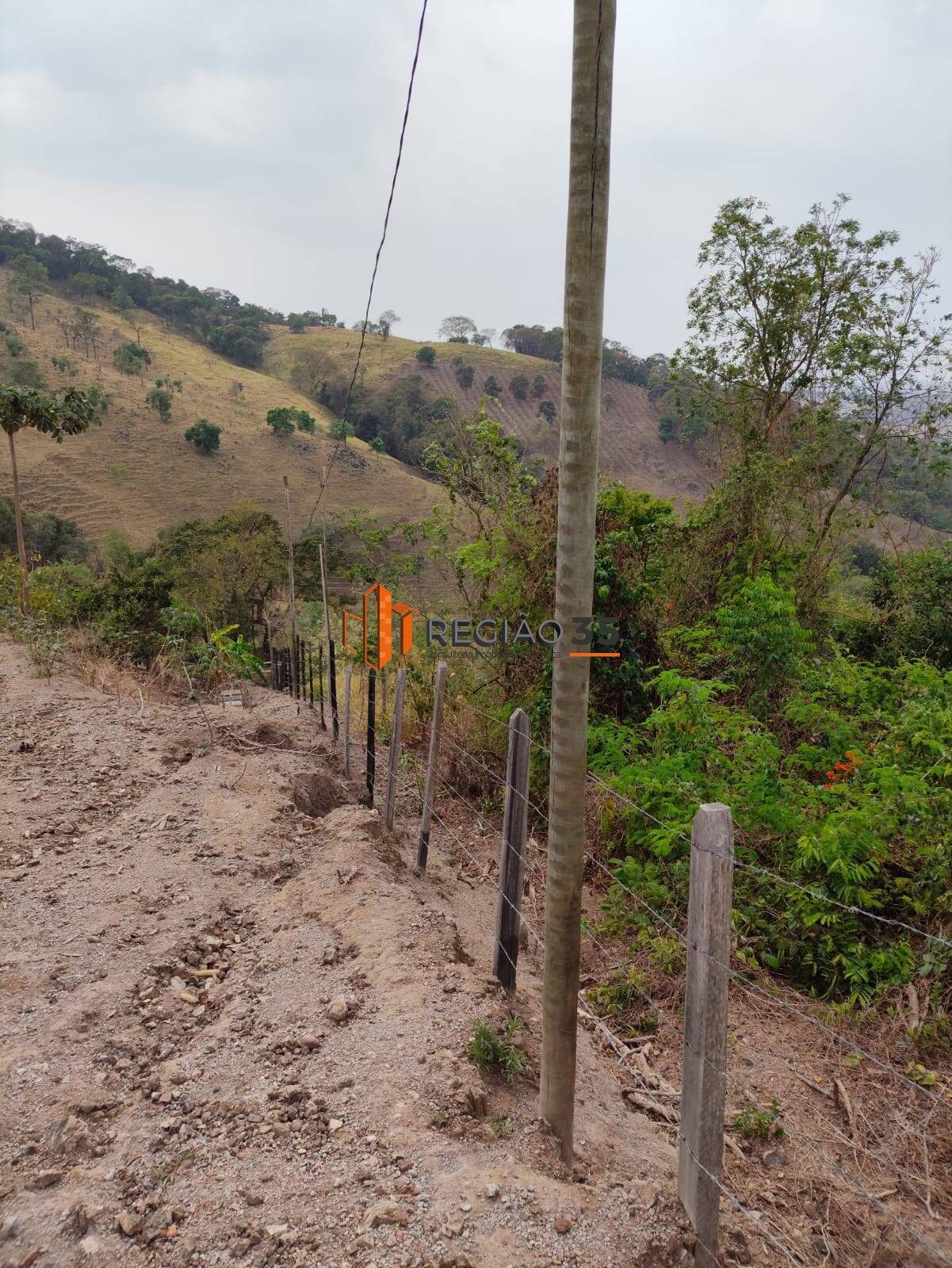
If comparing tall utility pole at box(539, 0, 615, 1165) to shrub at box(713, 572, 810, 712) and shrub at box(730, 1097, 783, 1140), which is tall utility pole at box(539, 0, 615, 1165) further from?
shrub at box(713, 572, 810, 712)

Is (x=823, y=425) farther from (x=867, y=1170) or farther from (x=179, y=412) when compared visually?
(x=179, y=412)

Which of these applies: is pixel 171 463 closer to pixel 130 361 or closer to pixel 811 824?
pixel 130 361

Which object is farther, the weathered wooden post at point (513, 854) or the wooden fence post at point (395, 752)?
the wooden fence post at point (395, 752)

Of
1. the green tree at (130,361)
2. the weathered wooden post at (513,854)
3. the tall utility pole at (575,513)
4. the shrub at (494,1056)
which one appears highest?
the green tree at (130,361)

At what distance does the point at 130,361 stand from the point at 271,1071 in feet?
185

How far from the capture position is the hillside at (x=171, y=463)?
126ft

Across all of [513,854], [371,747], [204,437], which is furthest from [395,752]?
[204,437]

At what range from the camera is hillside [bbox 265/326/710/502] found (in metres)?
54.2

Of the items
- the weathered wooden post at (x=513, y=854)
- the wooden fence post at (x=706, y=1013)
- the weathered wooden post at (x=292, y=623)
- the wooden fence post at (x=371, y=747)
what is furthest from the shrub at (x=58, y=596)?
the wooden fence post at (x=706, y=1013)

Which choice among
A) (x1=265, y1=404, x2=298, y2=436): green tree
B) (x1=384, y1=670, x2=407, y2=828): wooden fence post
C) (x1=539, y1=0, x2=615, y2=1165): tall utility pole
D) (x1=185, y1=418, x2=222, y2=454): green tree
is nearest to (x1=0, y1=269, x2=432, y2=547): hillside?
(x1=185, y1=418, x2=222, y2=454): green tree

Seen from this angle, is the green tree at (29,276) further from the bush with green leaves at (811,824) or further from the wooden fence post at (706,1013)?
the wooden fence post at (706,1013)

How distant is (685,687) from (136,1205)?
437cm

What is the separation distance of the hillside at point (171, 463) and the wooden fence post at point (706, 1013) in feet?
108

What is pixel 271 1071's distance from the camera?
304 centimetres
